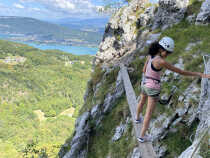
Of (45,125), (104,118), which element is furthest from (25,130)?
(104,118)

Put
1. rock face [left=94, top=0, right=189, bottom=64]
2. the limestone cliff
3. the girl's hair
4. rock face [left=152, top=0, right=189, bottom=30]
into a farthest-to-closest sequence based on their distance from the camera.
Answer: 1. rock face [left=94, top=0, right=189, bottom=64]
2. rock face [left=152, top=0, right=189, bottom=30]
3. the limestone cliff
4. the girl's hair

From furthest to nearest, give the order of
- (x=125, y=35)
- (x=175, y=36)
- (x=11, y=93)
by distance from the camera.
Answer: (x=11, y=93) → (x=125, y=35) → (x=175, y=36)

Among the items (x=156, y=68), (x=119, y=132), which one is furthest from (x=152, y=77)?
(x=119, y=132)

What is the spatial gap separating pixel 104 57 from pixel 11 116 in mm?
Answer: 155383

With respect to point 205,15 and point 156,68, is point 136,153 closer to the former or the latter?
point 156,68

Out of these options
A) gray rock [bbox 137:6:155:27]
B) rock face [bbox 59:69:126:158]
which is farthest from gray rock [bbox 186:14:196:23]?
gray rock [bbox 137:6:155:27]

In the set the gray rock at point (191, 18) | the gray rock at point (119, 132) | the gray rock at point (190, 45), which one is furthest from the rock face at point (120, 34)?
the gray rock at point (119, 132)

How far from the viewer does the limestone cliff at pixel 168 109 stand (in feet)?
22.9

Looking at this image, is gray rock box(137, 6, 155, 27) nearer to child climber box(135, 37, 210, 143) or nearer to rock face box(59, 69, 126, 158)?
rock face box(59, 69, 126, 158)

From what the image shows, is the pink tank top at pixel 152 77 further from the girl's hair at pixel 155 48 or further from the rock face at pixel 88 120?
the rock face at pixel 88 120

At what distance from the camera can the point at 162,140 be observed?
789cm

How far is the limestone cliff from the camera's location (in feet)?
22.9

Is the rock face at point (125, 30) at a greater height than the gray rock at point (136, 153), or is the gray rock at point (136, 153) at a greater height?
the rock face at point (125, 30)

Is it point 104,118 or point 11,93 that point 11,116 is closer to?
point 11,93
